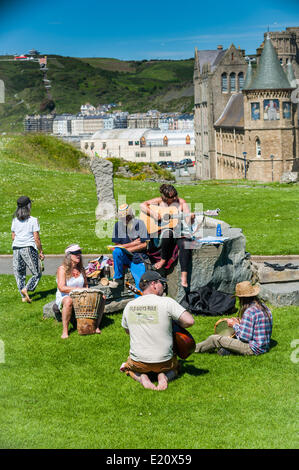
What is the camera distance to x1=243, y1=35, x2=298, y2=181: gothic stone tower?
72.0 m

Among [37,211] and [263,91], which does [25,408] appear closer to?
[37,211]

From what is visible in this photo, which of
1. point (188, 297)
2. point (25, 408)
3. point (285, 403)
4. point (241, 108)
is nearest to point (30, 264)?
point (188, 297)

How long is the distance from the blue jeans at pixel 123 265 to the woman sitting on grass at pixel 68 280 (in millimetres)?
632

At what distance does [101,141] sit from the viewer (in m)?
175

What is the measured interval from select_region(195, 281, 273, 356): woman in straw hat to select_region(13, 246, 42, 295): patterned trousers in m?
4.60

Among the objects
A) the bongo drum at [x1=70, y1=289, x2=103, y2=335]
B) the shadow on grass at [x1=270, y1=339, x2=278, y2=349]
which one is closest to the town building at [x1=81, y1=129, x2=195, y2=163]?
the bongo drum at [x1=70, y1=289, x2=103, y2=335]

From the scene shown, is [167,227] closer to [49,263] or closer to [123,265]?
[123,265]

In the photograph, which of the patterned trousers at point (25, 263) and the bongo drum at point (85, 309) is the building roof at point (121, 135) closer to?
the patterned trousers at point (25, 263)

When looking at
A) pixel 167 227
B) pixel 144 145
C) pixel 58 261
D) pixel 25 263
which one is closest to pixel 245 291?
pixel 167 227

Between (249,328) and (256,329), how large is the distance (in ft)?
0.31

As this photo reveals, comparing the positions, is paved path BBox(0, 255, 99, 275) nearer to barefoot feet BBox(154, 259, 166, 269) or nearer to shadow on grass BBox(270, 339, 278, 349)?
barefoot feet BBox(154, 259, 166, 269)

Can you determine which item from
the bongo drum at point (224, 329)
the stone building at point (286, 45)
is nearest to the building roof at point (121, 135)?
the stone building at point (286, 45)

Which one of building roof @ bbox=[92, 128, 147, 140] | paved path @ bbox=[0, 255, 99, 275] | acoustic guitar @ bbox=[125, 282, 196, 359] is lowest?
paved path @ bbox=[0, 255, 99, 275]

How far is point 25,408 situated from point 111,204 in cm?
1660
